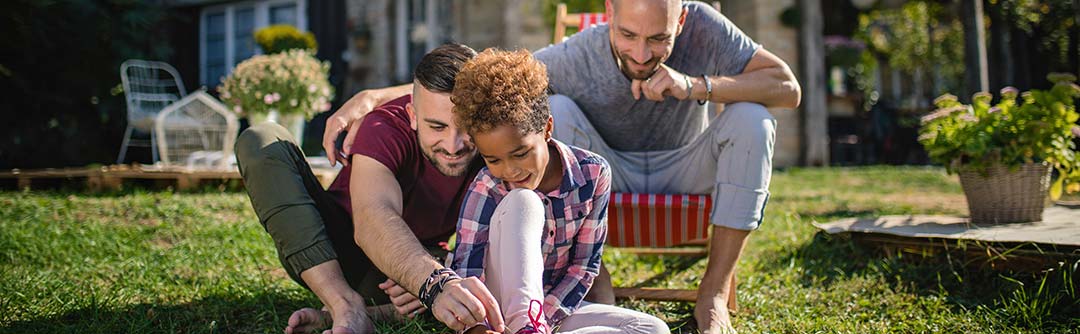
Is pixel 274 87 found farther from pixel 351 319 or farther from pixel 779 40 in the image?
pixel 779 40

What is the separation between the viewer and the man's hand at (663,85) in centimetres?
220

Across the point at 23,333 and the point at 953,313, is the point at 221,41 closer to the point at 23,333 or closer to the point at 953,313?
the point at 23,333

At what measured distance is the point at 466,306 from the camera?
1.56 metres

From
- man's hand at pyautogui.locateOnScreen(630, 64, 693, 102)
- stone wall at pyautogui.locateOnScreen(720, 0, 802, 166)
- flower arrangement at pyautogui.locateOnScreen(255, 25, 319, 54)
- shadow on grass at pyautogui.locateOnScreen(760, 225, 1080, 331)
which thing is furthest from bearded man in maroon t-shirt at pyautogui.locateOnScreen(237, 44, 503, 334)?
stone wall at pyautogui.locateOnScreen(720, 0, 802, 166)

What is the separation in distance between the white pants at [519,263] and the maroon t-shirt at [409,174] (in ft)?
1.19

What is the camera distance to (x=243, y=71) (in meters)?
5.48

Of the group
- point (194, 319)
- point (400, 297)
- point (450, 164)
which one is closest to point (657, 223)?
point (450, 164)

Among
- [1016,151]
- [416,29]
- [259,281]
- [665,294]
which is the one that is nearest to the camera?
[665,294]

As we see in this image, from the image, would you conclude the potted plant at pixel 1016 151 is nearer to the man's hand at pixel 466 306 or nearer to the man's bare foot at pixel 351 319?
the man's hand at pixel 466 306

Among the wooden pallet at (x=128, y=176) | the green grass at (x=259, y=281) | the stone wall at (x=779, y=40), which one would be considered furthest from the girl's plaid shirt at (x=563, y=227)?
the stone wall at (x=779, y=40)

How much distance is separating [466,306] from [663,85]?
3.18ft

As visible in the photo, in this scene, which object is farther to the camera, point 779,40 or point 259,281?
point 779,40

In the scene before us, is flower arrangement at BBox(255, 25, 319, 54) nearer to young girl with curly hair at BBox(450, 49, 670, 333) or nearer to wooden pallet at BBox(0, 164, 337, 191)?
wooden pallet at BBox(0, 164, 337, 191)

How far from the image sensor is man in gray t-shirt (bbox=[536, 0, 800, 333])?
7.11 feet
